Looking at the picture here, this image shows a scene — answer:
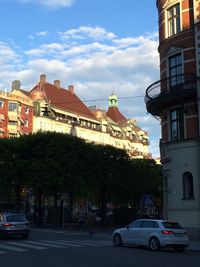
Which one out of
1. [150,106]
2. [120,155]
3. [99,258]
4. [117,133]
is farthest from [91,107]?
[99,258]

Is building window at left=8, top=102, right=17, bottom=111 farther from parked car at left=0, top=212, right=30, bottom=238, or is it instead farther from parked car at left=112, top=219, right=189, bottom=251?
parked car at left=112, top=219, right=189, bottom=251

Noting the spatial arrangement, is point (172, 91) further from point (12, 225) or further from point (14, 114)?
point (14, 114)

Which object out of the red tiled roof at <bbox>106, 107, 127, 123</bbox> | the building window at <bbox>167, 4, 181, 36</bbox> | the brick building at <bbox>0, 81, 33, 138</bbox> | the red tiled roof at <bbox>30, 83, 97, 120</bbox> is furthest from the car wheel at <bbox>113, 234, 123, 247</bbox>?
the red tiled roof at <bbox>106, 107, 127, 123</bbox>

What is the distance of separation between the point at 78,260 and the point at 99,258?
3.32 feet

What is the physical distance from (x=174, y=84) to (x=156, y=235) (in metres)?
12.6

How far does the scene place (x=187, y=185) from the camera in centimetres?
3216

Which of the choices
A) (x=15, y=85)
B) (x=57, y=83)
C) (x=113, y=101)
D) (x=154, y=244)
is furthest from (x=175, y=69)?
(x=113, y=101)

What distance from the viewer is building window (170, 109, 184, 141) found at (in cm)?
3284

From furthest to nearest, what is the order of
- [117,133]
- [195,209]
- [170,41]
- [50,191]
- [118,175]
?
1. [117,133]
2. [118,175]
3. [50,191]
4. [170,41]
5. [195,209]

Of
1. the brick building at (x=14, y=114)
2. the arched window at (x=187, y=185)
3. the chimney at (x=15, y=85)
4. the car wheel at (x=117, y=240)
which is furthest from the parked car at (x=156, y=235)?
the chimney at (x=15, y=85)

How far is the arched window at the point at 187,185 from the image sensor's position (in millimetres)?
31859

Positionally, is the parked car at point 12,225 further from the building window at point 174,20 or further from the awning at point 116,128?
the awning at point 116,128

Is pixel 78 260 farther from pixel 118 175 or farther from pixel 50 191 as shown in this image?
pixel 118 175

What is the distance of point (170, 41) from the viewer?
111 ft
